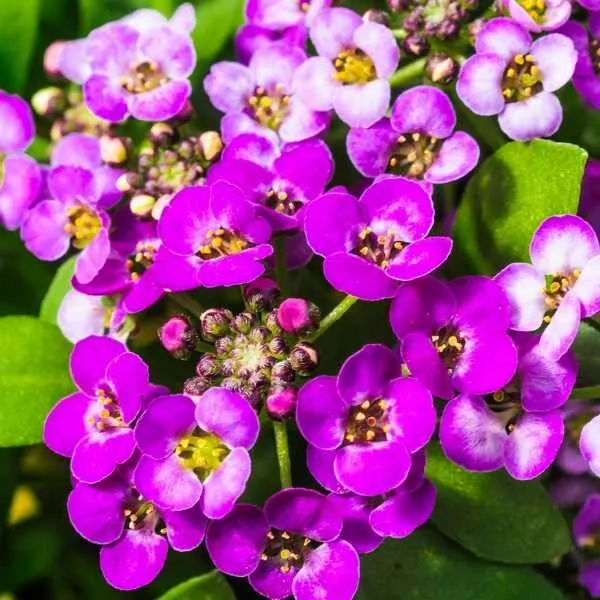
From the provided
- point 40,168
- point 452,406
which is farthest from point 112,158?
point 452,406

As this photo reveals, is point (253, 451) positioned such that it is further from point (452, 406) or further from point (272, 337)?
point (452, 406)

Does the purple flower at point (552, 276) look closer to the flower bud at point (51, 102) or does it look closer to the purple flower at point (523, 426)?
the purple flower at point (523, 426)

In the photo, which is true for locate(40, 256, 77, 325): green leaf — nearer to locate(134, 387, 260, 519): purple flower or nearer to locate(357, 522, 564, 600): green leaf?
locate(134, 387, 260, 519): purple flower

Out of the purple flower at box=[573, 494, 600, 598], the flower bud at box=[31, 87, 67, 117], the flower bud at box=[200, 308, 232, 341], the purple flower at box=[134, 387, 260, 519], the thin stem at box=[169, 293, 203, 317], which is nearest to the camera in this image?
Answer: the purple flower at box=[134, 387, 260, 519]

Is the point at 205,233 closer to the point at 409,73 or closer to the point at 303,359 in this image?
the point at 303,359

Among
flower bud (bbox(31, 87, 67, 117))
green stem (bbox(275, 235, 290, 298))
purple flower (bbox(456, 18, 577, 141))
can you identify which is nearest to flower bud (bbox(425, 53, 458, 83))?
purple flower (bbox(456, 18, 577, 141))

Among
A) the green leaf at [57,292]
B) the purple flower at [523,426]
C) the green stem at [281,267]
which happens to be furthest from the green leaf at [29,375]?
the purple flower at [523,426]

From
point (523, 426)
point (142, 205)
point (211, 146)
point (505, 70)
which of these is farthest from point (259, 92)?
point (523, 426)
